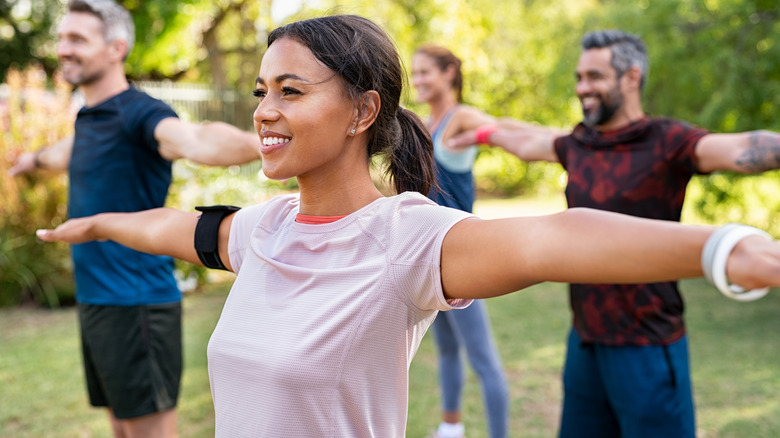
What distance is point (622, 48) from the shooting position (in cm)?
341

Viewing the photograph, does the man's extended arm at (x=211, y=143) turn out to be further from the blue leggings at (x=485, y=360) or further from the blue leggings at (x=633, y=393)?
the blue leggings at (x=633, y=393)

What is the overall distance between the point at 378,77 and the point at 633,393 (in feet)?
6.13

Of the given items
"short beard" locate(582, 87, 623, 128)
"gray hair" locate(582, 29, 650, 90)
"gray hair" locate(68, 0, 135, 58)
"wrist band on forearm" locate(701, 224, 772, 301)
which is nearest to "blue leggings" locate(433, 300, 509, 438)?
"short beard" locate(582, 87, 623, 128)

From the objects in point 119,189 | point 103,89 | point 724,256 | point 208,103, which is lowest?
point 208,103

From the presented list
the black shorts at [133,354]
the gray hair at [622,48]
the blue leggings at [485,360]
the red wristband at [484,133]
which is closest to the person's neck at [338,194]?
the black shorts at [133,354]

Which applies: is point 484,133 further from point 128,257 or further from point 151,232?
point 151,232

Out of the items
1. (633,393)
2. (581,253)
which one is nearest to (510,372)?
(633,393)

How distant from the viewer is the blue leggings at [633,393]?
2.88 meters

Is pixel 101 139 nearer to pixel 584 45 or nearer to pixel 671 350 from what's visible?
pixel 584 45

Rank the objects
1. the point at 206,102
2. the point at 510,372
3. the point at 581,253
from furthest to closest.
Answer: the point at 206,102, the point at 510,372, the point at 581,253

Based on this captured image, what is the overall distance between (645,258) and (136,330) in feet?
8.69

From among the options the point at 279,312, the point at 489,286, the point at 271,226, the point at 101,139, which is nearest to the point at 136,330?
the point at 101,139

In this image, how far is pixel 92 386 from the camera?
3.41 metres

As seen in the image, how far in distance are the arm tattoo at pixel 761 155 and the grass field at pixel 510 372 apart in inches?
90.3
